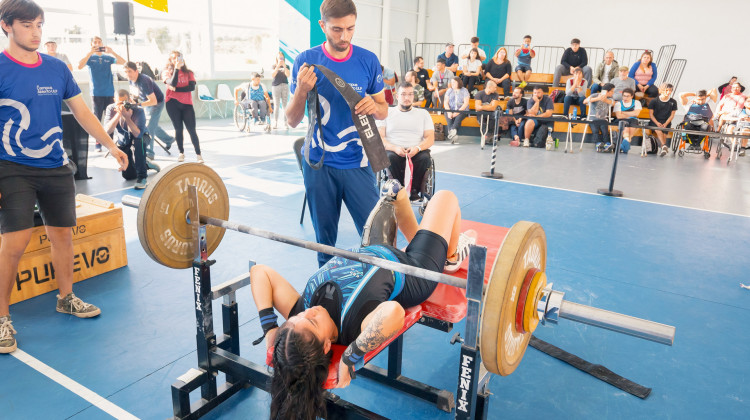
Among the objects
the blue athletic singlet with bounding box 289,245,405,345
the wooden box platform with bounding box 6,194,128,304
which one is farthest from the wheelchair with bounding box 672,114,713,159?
the wooden box platform with bounding box 6,194,128,304

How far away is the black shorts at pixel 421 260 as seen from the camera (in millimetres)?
1972

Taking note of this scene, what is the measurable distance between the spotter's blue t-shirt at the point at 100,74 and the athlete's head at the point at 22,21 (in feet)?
17.7

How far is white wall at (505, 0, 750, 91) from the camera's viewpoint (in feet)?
42.5

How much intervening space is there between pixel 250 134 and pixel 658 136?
759 centimetres

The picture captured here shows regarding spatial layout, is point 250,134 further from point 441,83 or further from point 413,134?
point 413,134

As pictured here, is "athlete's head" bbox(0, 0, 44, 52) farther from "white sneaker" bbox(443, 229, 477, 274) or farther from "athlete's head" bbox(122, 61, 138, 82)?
"athlete's head" bbox(122, 61, 138, 82)

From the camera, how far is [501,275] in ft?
4.30

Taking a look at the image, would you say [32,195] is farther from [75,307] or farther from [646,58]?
[646,58]

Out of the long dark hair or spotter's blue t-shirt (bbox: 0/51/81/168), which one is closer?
the long dark hair

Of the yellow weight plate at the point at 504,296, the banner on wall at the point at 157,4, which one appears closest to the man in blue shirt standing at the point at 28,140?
the yellow weight plate at the point at 504,296

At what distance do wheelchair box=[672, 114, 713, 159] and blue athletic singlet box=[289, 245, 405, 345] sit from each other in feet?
29.6

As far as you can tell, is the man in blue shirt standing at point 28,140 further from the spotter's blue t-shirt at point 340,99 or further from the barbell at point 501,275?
the spotter's blue t-shirt at point 340,99

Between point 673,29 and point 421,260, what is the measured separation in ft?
47.8

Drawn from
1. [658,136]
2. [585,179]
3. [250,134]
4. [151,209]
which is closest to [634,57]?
[658,136]
